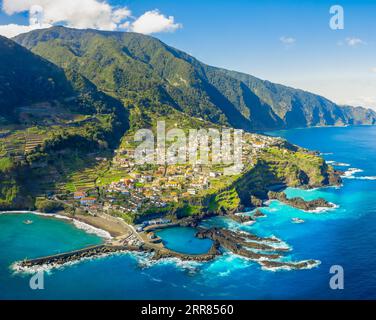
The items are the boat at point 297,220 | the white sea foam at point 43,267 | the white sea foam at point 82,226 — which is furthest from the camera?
the boat at point 297,220

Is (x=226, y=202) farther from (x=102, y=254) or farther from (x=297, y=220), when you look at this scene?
(x=102, y=254)

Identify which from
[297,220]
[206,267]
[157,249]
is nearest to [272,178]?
[297,220]

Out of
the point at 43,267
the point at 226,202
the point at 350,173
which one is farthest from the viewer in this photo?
the point at 350,173

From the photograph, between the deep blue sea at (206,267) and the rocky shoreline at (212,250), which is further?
the rocky shoreline at (212,250)

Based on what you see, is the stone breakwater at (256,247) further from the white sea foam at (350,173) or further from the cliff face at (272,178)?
the white sea foam at (350,173)

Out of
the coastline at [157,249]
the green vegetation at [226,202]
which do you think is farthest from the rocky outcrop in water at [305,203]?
the coastline at [157,249]

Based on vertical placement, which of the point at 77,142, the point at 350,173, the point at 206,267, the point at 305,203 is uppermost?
the point at 77,142

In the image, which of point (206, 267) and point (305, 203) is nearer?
point (206, 267)

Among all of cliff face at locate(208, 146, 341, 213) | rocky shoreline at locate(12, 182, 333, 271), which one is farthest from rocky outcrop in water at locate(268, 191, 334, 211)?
rocky shoreline at locate(12, 182, 333, 271)

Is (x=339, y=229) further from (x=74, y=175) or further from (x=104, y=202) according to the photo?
(x=74, y=175)
